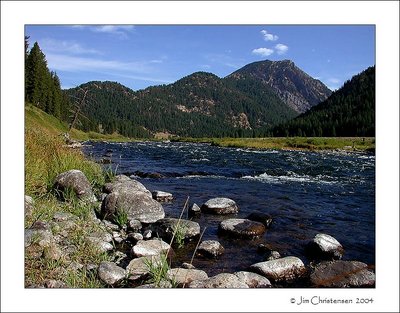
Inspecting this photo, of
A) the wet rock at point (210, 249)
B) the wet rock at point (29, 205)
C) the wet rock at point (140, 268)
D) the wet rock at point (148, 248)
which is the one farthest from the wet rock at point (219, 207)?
the wet rock at point (29, 205)

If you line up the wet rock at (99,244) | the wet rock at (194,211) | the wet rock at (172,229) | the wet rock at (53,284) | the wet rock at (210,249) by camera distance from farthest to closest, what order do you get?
the wet rock at (194,211) < the wet rock at (172,229) < the wet rock at (210,249) < the wet rock at (99,244) < the wet rock at (53,284)

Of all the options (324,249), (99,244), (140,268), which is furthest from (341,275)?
(99,244)

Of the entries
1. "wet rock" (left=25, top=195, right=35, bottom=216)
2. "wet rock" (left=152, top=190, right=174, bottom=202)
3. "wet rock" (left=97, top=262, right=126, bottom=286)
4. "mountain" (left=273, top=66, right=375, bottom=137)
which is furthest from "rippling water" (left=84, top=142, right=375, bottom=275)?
"mountain" (left=273, top=66, right=375, bottom=137)

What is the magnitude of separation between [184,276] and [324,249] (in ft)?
10.9

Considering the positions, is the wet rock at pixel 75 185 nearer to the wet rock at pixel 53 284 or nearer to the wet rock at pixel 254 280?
the wet rock at pixel 53 284

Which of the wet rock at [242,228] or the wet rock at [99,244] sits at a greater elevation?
the wet rock at [99,244]

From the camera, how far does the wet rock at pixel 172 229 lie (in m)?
7.23

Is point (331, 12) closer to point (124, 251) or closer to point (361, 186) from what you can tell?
point (124, 251)

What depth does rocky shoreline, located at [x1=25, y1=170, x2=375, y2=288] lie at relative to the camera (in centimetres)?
477

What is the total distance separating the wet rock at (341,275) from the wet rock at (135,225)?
364 cm

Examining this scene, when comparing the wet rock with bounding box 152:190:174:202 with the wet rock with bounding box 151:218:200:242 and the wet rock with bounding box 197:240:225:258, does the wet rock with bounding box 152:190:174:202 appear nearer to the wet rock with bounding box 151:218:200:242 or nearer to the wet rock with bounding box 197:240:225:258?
the wet rock with bounding box 151:218:200:242

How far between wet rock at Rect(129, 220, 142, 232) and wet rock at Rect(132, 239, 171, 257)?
1251mm

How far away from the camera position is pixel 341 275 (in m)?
5.46

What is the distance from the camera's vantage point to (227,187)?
14188mm
